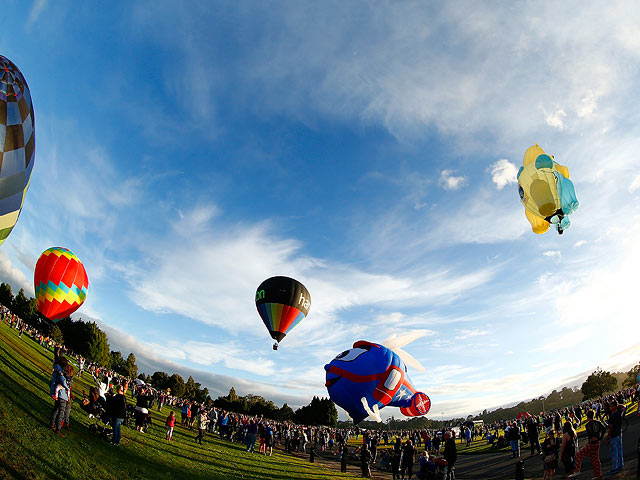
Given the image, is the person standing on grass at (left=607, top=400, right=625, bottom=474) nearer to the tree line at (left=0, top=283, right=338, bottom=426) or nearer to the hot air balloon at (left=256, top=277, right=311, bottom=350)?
the hot air balloon at (left=256, top=277, right=311, bottom=350)

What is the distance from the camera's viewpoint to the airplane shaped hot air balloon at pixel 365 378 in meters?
23.1

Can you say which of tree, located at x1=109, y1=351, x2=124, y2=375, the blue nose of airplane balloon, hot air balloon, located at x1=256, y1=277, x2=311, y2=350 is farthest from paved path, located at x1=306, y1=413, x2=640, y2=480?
tree, located at x1=109, y1=351, x2=124, y2=375

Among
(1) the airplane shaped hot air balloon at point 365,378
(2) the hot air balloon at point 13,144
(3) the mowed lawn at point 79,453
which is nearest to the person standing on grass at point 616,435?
(3) the mowed lawn at point 79,453

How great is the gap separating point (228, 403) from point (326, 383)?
80.4 meters

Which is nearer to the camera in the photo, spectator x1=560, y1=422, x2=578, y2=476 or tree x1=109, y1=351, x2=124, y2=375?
spectator x1=560, y1=422, x2=578, y2=476

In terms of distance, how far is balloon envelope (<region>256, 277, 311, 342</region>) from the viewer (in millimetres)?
28484

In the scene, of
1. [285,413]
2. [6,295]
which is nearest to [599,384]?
[285,413]

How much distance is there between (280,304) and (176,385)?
85.0 meters

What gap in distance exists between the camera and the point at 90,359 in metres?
73.4

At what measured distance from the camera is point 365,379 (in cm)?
2303

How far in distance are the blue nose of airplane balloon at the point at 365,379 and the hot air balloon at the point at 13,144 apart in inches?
744

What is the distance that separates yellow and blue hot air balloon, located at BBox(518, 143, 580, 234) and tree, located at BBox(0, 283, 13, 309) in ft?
335

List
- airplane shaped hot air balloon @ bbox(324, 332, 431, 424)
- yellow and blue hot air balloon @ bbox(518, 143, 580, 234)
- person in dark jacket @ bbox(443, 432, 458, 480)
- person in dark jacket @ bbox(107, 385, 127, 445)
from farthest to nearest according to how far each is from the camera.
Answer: airplane shaped hot air balloon @ bbox(324, 332, 431, 424), yellow and blue hot air balloon @ bbox(518, 143, 580, 234), person in dark jacket @ bbox(443, 432, 458, 480), person in dark jacket @ bbox(107, 385, 127, 445)

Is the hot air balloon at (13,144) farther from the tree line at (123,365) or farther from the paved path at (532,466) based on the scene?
the tree line at (123,365)
